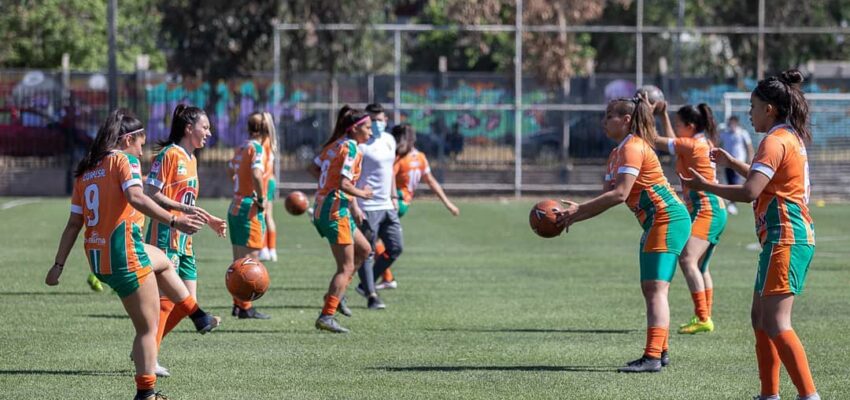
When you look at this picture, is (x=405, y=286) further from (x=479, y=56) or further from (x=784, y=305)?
(x=479, y=56)

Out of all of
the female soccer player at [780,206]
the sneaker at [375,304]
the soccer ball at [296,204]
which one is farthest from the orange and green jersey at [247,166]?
the female soccer player at [780,206]

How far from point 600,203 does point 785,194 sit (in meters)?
1.69

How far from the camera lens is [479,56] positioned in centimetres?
5725

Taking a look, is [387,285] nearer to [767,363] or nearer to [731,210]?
[767,363]

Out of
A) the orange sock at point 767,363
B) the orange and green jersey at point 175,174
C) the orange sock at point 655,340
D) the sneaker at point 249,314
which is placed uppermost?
the orange and green jersey at point 175,174

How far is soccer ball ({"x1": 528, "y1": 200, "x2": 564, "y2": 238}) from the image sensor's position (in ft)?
29.5

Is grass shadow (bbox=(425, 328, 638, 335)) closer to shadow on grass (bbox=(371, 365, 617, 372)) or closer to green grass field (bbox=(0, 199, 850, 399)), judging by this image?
green grass field (bbox=(0, 199, 850, 399))

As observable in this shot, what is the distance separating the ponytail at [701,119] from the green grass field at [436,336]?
68.4 inches

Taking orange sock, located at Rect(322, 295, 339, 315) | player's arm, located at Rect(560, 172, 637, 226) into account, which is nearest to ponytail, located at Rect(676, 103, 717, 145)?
player's arm, located at Rect(560, 172, 637, 226)

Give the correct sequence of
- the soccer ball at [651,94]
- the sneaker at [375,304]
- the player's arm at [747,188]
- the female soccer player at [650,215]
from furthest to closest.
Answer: the sneaker at [375,304], the soccer ball at [651,94], the female soccer player at [650,215], the player's arm at [747,188]

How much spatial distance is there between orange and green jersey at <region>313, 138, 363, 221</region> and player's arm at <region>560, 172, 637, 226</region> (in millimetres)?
3259

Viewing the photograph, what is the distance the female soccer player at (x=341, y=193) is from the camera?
38.5ft

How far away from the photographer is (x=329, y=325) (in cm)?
1141

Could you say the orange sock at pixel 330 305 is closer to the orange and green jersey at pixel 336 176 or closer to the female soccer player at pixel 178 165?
the orange and green jersey at pixel 336 176
